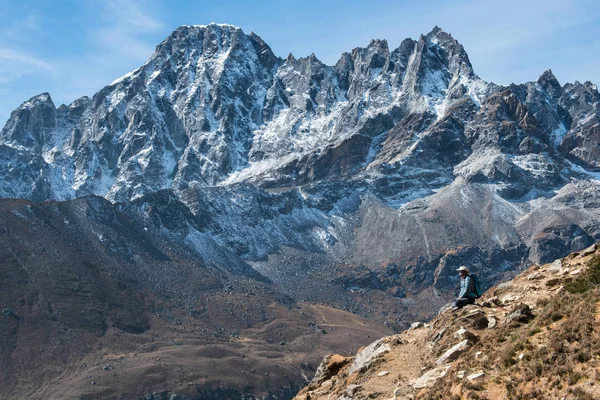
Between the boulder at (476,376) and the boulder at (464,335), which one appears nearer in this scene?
the boulder at (476,376)

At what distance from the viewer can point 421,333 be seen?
35.1m

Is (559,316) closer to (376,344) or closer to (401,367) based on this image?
(401,367)

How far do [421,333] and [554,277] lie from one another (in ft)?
21.1

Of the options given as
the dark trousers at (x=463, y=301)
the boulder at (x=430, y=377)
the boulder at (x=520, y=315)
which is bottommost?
the boulder at (x=430, y=377)

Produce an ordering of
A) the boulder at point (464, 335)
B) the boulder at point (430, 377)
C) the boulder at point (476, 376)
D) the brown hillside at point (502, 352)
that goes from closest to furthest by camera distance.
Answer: the brown hillside at point (502, 352), the boulder at point (476, 376), the boulder at point (430, 377), the boulder at point (464, 335)

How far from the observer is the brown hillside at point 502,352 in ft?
79.3

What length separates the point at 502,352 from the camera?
26172 mm

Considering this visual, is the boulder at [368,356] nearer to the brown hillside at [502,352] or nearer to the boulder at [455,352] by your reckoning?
the brown hillside at [502,352]

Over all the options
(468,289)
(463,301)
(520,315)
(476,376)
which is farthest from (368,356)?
(476,376)

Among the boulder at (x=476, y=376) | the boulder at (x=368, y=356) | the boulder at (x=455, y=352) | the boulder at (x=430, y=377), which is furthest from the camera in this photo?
the boulder at (x=368, y=356)

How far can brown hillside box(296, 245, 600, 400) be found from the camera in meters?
24.2

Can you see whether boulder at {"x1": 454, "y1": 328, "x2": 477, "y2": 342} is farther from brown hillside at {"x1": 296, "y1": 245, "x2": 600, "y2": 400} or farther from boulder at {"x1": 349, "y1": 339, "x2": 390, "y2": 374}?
boulder at {"x1": 349, "y1": 339, "x2": 390, "y2": 374}

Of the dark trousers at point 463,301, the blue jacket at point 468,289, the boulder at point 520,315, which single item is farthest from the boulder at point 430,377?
the blue jacket at point 468,289

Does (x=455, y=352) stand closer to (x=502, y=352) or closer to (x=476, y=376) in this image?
(x=502, y=352)
